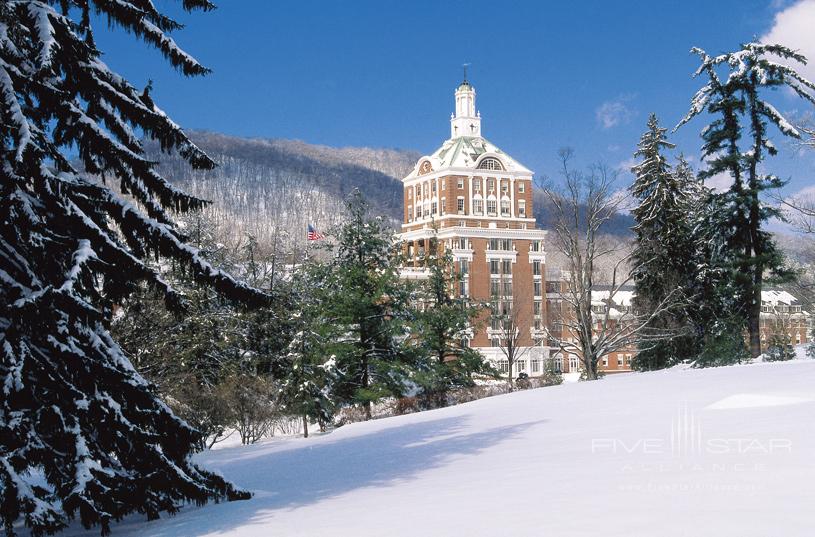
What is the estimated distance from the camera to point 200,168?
1054 centimetres

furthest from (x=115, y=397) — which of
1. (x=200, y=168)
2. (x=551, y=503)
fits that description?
(x=551, y=503)

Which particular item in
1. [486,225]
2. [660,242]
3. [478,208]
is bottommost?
[660,242]

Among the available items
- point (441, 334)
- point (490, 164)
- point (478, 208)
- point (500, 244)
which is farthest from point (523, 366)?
point (441, 334)

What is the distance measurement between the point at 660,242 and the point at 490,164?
58405 mm

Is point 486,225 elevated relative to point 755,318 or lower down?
elevated

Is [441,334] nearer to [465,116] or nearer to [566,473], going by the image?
[566,473]

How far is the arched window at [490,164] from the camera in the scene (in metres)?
100

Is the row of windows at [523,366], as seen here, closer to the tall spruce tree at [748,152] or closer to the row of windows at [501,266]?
the row of windows at [501,266]

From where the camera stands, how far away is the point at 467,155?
101m

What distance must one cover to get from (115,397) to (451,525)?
15.1 feet

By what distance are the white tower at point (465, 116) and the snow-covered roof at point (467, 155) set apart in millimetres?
1690

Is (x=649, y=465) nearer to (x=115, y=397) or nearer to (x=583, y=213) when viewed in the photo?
(x=115, y=397)

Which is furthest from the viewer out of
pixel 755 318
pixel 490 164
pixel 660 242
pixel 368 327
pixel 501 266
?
pixel 490 164

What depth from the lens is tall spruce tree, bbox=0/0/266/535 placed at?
7.98 m
